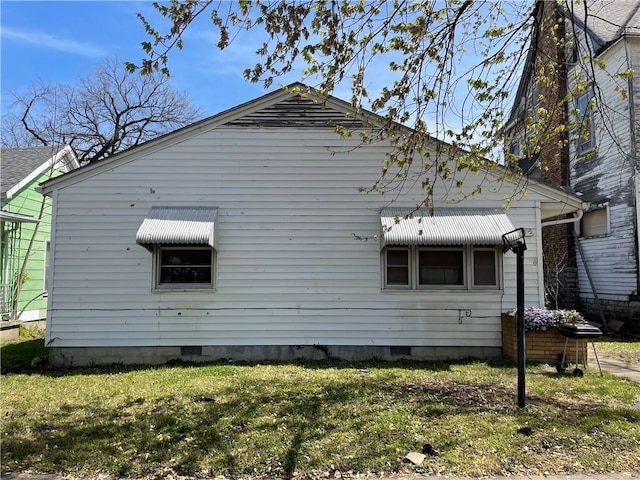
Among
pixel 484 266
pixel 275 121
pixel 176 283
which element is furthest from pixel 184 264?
pixel 484 266

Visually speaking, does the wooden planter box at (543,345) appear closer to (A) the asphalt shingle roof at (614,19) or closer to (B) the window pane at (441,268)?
(B) the window pane at (441,268)

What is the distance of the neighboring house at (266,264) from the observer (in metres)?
8.24

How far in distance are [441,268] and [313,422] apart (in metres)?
4.46

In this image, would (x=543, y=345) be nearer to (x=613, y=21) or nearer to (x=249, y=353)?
(x=249, y=353)

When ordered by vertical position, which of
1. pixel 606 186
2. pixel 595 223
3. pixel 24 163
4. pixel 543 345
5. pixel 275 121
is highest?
pixel 24 163

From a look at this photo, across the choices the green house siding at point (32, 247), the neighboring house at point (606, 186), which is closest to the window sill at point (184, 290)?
the green house siding at point (32, 247)

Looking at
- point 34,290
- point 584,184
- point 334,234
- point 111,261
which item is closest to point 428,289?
point 334,234

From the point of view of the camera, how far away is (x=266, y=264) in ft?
27.5

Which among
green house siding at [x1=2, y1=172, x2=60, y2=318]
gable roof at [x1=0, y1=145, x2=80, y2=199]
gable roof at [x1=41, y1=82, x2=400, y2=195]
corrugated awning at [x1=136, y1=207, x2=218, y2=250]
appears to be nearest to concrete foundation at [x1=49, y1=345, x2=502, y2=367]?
corrugated awning at [x1=136, y1=207, x2=218, y2=250]

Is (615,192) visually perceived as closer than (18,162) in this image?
Yes

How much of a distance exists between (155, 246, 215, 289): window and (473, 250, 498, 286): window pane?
498cm

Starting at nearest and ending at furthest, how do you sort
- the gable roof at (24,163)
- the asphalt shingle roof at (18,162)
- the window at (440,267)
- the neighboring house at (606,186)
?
the window at (440,267), the neighboring house at (606,186), the gable roof at (24,163), the asphalt shingle roof at (18,162)

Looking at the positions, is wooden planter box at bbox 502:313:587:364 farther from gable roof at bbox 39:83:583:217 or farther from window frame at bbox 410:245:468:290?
gable roof at bbox 39:83:583:217

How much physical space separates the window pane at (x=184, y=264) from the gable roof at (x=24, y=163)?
6.75m
